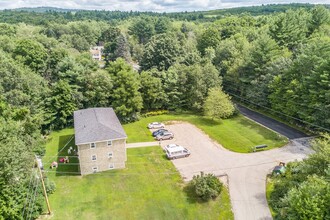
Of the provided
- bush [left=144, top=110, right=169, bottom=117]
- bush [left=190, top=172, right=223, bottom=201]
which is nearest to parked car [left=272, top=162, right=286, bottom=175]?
bush [left=190, top=172, right=223, bottom=201]

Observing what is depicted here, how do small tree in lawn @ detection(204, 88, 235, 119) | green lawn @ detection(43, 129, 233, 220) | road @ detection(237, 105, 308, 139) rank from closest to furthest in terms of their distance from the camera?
green lawn @ detection(43, 129, 233, 220)
road @ detection(237, 105, 308, 139)
small tree in lawn @ detection(204, 88, 235, 119)

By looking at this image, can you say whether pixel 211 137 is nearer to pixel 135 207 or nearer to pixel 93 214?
pixel 135 207

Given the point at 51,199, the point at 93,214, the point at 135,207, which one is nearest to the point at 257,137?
the point at 135,207

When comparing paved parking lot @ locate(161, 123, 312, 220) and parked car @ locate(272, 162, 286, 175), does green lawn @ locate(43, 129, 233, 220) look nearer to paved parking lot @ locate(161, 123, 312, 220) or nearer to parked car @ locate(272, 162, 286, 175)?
paved parking lot @ locate(161, 123, 312, 220)

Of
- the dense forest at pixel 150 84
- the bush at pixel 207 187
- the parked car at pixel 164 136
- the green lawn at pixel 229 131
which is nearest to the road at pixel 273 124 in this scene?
the green lawn at pixel 229 131

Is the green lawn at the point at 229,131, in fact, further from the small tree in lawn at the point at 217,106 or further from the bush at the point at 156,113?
the small tree in lawn at the point at 217,106
